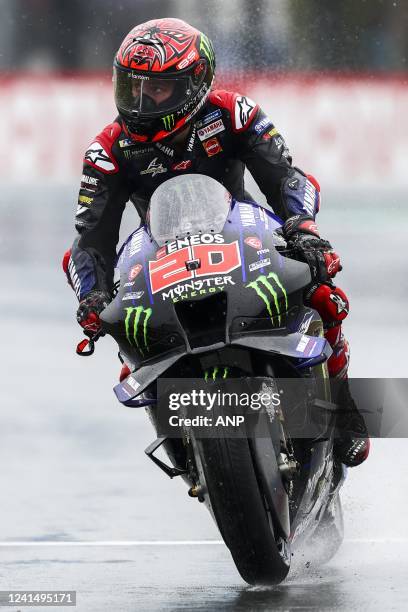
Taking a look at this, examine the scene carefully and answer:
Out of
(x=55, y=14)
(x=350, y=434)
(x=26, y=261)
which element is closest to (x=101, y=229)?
(x=350, y=434)

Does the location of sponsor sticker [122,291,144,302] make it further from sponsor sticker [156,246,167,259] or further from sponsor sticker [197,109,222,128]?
sponsor sticker [197,109,222,128]

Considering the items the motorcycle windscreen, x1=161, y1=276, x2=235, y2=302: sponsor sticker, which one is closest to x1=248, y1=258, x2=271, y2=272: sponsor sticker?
x1=161, y1=276, x2=235, y2=302: sponsor sticker

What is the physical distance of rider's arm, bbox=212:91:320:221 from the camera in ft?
19.7

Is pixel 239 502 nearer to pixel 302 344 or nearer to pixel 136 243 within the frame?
pixel 302 344

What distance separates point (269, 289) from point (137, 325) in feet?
1.47

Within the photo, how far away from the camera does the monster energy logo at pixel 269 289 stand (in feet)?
16.2

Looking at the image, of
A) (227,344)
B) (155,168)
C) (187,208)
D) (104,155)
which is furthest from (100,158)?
(227,344)

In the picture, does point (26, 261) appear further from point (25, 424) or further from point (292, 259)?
point (292, 259)

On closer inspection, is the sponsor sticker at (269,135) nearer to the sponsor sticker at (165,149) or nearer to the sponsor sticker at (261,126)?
the sponsor sticker at (261,126)

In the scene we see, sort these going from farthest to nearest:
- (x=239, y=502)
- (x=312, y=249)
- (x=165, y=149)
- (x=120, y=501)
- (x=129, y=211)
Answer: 1. (x=129, y=211)
2. (x=120, y=501)
3. (x=165, y=149)
4. (x=312, y=249)
5. (x=239, y=502)

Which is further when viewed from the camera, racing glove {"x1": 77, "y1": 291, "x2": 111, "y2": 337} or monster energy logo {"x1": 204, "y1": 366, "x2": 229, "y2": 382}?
racing glove {"x1": 77, "y1": 291, "x2": 111, "y2": 337}

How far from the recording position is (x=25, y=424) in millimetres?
8516

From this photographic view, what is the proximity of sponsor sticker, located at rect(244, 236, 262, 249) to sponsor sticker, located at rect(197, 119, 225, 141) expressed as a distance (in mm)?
1031

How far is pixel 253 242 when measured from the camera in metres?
5.08
